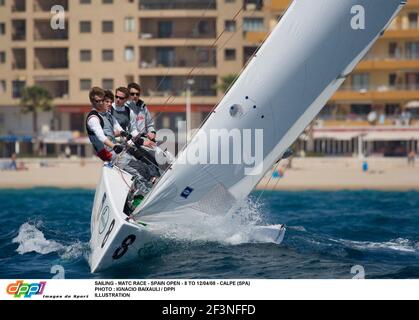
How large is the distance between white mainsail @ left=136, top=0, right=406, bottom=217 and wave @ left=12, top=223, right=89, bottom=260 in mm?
1572

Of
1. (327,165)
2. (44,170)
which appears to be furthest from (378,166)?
(44,170)

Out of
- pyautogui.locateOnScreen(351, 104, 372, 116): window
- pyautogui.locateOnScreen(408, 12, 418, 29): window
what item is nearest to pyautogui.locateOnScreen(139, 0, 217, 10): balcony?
pyautogui.locateOnScreen(351, 104, 372, 116): window

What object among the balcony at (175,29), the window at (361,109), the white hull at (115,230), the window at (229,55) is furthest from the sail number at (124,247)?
the window at (229,55)

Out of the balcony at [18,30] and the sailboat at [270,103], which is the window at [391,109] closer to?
the balcony at [18,30]

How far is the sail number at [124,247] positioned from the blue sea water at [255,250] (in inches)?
6.7

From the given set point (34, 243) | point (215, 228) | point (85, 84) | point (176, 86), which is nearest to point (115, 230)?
point (215, 228)

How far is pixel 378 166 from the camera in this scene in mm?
33344

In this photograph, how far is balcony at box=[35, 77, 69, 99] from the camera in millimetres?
45906

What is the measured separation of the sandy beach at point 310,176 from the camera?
91.4ft

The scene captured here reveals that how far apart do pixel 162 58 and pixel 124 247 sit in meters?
37.9

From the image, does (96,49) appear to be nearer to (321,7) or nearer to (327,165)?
(327,165)

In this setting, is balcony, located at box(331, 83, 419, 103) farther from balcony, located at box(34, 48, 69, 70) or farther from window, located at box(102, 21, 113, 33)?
balcony, located at box(34, 48, 69, 70)

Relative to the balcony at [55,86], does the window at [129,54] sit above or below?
above

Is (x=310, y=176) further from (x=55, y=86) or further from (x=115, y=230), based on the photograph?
(x=115, y=230)
